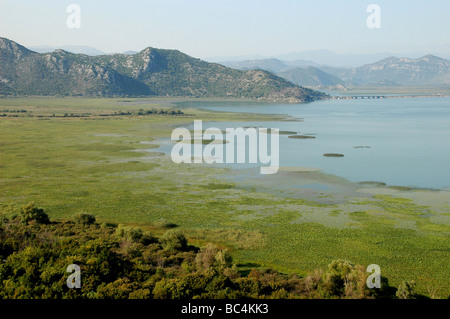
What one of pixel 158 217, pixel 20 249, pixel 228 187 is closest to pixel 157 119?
pixel 228 187

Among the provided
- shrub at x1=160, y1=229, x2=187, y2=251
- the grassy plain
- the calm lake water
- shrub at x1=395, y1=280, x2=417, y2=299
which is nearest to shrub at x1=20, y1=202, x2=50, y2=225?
the grassy plain

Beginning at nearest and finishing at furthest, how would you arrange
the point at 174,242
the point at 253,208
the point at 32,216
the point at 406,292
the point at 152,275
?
the point at 406,292 < the point at 152,275 < the point at 174,242 < the point at 32,216 < the point at 253,208

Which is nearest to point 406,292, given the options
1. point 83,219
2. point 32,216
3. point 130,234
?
point 130,234

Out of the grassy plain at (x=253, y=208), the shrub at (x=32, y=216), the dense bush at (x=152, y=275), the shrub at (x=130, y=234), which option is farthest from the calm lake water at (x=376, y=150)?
the shrub at (x=32, y=216)

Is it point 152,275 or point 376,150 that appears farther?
point 376,150

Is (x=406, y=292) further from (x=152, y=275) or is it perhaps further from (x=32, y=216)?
(x=32, y=216)

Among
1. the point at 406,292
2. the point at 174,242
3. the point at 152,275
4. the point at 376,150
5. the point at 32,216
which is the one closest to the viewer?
the point at 406,292

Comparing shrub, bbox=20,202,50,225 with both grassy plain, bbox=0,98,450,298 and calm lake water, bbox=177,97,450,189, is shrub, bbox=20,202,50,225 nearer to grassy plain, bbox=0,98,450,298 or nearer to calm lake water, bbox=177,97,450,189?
grassy plain, bbox=0,98,450,298

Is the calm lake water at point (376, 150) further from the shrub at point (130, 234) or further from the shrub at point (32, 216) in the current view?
the shrub at point (32, 216)

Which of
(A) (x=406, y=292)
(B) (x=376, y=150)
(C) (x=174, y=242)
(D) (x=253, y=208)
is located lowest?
(A) (x=406, y=292)
